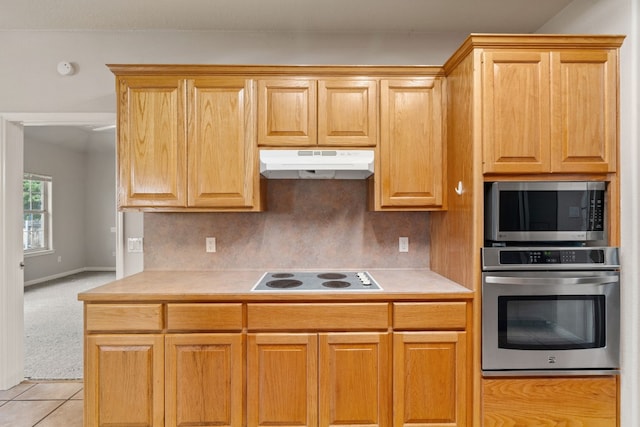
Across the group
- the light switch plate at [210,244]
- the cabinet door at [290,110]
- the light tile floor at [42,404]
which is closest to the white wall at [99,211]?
the light tile floor at [42,404]

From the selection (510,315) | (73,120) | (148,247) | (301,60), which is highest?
(301,60)

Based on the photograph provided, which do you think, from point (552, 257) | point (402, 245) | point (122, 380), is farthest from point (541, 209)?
point (122, 380)

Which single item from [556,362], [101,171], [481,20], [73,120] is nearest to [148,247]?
[73,120]

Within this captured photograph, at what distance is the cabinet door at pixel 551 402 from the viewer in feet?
6.41

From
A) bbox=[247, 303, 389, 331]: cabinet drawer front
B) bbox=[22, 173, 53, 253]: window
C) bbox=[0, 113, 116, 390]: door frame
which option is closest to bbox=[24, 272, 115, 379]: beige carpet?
bbox=[0, 113, 116, 390]: door frame

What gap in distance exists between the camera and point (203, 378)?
2.01 metres

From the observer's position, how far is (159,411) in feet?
6.55

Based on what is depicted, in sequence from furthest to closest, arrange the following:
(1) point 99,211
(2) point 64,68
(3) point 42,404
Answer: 1. (1) point 99,211
2. (2) point 64,68
3. (3) point 42,404

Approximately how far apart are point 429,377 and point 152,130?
7.36 feet

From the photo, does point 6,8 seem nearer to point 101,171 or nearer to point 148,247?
point 148,247

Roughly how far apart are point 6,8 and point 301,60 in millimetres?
1997

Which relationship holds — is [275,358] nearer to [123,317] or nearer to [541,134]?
[123,317]

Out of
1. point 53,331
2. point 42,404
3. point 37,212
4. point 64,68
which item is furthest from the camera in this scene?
point 37,212

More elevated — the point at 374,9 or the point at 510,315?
the point at 374,9
